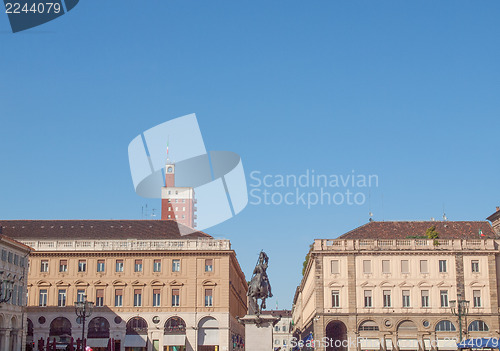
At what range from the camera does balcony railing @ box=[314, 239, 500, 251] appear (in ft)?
250

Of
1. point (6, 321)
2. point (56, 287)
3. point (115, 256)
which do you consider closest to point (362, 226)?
point (115, 256)

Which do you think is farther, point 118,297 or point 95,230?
point 95,230

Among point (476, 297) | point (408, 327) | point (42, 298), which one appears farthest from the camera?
point (42, 298)

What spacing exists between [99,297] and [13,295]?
1208cm

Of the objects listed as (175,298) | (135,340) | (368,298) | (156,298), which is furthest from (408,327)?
(135,340)

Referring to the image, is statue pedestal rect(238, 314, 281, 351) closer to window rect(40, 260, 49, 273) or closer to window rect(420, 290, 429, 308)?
window rect(420, 290, 429, 308)

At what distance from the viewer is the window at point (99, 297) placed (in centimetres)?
7650

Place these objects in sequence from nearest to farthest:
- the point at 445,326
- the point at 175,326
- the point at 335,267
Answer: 1. the point at 445,326
2. the point at 175,326
3. the point at 335,267

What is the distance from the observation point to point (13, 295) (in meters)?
66.5

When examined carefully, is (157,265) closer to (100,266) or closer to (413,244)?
(100,266)

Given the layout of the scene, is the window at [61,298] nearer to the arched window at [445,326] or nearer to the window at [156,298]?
the window at [156,298]

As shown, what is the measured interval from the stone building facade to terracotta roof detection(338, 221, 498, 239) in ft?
113

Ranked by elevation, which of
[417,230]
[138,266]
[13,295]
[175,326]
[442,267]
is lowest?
[175,326]

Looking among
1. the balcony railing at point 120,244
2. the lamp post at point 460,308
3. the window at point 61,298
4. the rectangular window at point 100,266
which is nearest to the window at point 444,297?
the lamp post at point 460,308
